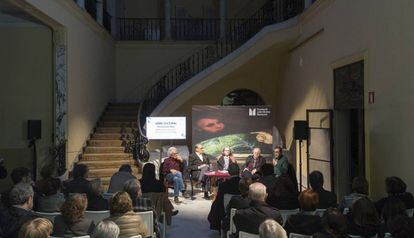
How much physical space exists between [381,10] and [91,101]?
8065 mm

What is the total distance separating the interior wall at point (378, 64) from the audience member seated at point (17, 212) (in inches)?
171

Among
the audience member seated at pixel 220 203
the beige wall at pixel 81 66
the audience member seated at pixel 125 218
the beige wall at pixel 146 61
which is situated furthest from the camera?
the beige wall at pixel 146 61

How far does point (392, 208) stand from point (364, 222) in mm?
563

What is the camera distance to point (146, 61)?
1573cm

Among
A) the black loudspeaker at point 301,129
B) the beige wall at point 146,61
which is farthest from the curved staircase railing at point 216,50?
the black loudspeaker at point 301,129

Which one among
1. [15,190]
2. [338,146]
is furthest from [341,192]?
[15,190]

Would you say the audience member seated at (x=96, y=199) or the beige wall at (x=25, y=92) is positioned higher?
the beige wall at (x=25, y=92)

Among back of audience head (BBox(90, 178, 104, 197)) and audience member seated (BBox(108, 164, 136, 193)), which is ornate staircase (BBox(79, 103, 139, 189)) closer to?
audience member seated (BBox(108, 164, 136, 193))

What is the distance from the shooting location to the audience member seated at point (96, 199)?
4980 mm

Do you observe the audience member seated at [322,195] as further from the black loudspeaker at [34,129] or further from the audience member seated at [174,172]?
the black loudspeaker at [34,129]

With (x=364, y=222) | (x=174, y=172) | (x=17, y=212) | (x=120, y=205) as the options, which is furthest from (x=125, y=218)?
(x=174, y=172)

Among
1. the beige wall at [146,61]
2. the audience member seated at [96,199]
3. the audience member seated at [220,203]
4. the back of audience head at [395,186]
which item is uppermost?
the beige wall at [146,61]

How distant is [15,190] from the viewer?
13.8ft

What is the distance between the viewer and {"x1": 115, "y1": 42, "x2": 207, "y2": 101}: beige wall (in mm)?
15719
